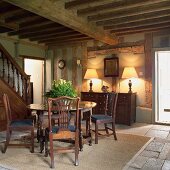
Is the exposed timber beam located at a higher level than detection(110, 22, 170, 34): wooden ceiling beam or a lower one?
lower

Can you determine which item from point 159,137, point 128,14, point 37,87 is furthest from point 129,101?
point 37,87

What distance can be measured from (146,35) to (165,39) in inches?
21.0

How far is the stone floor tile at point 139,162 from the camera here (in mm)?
2927

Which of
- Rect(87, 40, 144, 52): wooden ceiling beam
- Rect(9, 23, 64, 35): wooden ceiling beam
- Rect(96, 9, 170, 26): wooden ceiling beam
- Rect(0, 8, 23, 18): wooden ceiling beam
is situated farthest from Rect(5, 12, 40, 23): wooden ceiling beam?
Rect(87, 40, 144, 52): wooden ceiling beam

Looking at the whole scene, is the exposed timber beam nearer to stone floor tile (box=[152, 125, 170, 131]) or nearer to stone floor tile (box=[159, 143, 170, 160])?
stone floor tile (box=[152, 125, 170, 131])

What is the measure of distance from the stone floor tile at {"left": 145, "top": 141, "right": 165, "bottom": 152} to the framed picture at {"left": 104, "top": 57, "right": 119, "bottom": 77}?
2.73 m

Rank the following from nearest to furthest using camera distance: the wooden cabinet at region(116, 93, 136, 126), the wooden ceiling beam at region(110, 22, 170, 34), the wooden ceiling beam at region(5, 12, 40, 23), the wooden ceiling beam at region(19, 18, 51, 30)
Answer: the wooden ceiling beam at region(5, 12, 40, 23) → the wooden ceiling beam at region(19, 18, 51, 30) → the wooden ceiling beam at region(110, 22, 170, 34) → the wooden cabinet at region(116, 93, 136, 126)

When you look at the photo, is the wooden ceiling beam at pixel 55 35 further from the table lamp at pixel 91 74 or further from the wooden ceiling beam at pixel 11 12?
the wooden ceiling beam at pixel 11 12

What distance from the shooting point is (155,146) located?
3822 millimetres

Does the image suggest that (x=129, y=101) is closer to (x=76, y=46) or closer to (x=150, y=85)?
(x=150, y=85)

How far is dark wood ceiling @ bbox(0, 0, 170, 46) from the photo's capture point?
3.80 meters

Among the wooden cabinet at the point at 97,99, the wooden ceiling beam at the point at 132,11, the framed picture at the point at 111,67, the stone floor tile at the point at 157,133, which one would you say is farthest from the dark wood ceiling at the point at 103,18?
the stone floor tile at the point at 157,133

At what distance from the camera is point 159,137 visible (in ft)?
14.6

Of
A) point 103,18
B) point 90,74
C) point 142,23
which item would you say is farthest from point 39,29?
point 142,23
